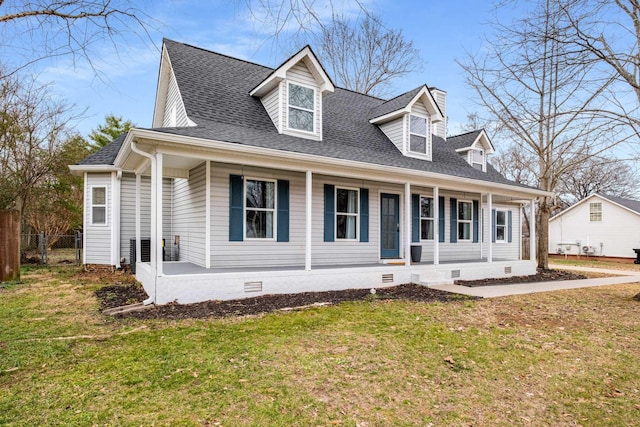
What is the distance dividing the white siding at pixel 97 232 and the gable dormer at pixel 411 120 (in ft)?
28.9

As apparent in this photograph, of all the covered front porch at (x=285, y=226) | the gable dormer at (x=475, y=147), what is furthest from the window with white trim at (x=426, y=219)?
the gable dormer at (x=475, y=147)

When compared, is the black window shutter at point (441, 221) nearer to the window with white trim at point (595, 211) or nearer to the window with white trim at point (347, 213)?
the window with white trim at point (347, 213)

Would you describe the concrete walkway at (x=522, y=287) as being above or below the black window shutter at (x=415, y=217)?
below

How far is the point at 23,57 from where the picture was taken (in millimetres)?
3668

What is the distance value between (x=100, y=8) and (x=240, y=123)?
5.71 m

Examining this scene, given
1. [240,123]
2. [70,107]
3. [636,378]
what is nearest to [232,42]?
[636,378]

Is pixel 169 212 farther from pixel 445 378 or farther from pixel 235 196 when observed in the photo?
pixel 445 378

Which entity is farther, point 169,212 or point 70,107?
point 70,107

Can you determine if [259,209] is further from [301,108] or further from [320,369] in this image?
[320,369]

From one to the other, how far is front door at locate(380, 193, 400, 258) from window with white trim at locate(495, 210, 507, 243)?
6.16m

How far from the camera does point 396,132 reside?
1217cm

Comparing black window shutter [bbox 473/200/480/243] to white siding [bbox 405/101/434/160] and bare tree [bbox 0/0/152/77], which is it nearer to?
white siding [bbox 405/101/434/160]

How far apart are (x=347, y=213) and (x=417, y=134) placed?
4.04m

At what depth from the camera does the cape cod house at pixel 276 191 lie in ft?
24.9
